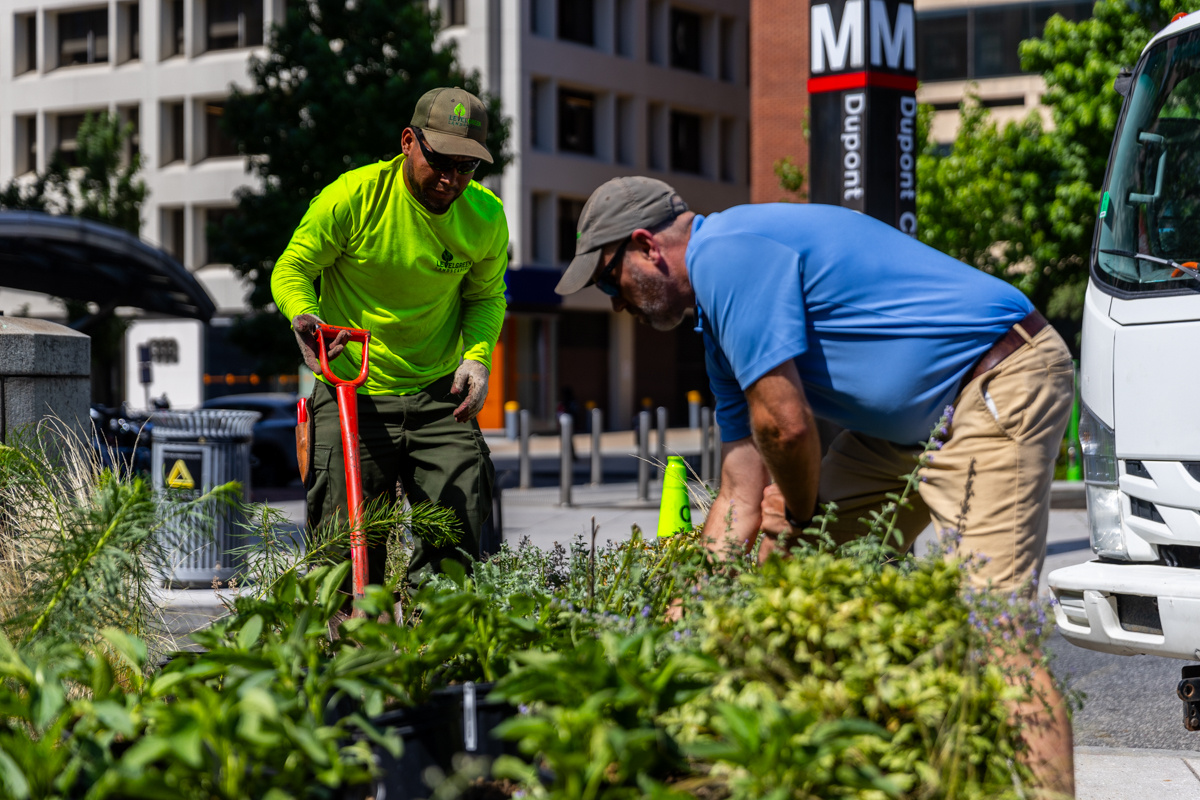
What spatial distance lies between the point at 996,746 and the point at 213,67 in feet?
135

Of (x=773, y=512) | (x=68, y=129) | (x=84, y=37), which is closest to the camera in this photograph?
(x=773, y=512)

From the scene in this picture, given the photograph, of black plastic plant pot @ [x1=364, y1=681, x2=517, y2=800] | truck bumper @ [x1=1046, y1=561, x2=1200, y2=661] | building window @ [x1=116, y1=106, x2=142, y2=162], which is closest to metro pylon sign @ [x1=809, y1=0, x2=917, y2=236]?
truck bumper @ [x1=1046, y1=561, x2=1200, y2=661]

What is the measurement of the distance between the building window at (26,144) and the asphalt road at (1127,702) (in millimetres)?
42402

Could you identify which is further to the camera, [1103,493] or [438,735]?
[1103,493]

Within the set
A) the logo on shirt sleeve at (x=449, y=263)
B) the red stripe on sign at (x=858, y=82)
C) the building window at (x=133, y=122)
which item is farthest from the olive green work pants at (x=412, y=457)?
the building window at (x=133, y=122)

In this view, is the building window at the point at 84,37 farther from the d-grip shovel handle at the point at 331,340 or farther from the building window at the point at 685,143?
the d-grip shovel handle at the point at 331,340

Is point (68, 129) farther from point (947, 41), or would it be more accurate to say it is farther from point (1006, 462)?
point (1006, 462)

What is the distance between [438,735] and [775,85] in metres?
37.1

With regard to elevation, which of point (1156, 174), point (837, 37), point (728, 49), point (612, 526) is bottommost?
point (612, 526)

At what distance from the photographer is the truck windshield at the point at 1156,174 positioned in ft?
15.0

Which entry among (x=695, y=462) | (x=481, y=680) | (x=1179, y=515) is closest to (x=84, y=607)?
(x=481, y=680)

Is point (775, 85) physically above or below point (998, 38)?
below

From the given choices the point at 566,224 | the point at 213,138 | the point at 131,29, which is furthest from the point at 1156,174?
the point at 131,29

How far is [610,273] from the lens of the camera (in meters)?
2.85
